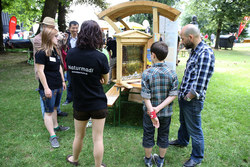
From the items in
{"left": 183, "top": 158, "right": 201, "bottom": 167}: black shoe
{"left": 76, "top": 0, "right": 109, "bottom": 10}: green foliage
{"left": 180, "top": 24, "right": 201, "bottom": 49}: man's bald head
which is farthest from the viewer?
{"left": 76, "top": 0, "right": 109, "bottom": 10}: green foliage

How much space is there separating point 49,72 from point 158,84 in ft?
5.45

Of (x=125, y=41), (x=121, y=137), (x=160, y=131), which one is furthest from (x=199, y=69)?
(x=121, y=137)

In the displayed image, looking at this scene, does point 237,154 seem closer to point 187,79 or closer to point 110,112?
point 187,79

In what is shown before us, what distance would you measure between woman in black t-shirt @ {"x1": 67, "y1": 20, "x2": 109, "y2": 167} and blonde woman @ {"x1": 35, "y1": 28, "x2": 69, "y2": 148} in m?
0.90

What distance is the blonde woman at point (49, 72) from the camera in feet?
8.55

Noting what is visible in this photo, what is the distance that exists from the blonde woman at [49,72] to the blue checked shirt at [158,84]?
145cm

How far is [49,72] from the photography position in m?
2.77

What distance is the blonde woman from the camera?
2605mm

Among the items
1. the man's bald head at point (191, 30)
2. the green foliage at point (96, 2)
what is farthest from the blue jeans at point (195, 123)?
the green foliage at point (96, 2)

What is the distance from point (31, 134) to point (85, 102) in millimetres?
2050

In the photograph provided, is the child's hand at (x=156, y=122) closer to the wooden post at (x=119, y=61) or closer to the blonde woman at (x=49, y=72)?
the wooden post at (x=119, y=61)

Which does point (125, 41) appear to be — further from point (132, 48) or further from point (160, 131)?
point (160, 131)

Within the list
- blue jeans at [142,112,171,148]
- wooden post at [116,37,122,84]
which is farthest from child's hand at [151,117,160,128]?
wooden post at [116,37,122,84]

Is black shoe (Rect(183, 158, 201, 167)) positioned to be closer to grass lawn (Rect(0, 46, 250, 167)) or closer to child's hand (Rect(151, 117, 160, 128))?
grass lawn (Rect(0, 46, 250, 167))
